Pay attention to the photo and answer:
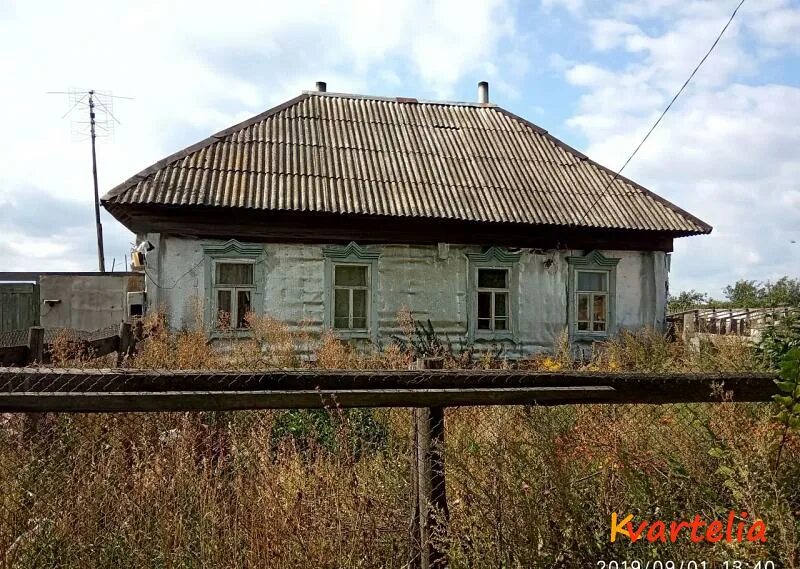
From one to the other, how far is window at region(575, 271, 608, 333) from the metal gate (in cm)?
1235

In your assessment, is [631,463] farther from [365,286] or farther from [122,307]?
[122,307]

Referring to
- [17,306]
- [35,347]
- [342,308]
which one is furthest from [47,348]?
[17,306]

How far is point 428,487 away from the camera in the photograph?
8.57 ft

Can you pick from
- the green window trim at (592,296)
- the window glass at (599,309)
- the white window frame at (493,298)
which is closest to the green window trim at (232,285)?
the white window frame at (493,298)

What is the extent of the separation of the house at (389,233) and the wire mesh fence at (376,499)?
268 inches

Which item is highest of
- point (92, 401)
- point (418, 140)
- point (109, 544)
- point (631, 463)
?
point (418, 140)

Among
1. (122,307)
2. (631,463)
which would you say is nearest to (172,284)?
(122,307)

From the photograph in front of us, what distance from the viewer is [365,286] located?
11.0 m

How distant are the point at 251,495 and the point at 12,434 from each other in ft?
4.33

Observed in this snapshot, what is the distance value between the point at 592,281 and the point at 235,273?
7.00 m

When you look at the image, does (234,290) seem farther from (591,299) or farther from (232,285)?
(591,299)

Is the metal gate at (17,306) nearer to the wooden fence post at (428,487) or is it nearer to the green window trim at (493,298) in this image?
the green window trim at (493,298)

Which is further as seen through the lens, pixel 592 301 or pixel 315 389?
pixel 592 301

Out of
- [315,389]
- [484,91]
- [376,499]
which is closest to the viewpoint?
[315,389]
